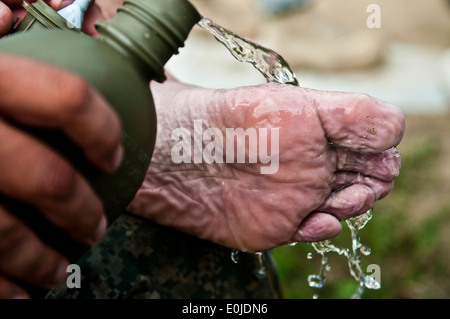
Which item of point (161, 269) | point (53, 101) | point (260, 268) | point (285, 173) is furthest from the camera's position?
point (260, 268)

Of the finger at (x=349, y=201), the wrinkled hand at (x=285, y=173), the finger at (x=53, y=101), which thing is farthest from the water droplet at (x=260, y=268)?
the finger at (x=53, y=101)

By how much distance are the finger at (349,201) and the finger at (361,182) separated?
10 mm

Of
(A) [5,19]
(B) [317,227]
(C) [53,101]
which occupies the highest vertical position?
(A) [5,19]

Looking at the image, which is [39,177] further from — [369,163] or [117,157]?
[369,163]

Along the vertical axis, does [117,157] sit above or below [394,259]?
above

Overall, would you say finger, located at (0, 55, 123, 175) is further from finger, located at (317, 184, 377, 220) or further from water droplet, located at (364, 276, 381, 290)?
water droplet, located at (364, 276, 381, 290)

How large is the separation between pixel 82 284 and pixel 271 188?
1.26 ft

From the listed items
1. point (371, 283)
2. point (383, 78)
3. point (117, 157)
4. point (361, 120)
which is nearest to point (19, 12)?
point (117, 157)

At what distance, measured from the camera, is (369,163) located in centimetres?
104

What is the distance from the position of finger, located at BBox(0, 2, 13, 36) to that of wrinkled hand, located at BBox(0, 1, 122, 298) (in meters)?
0.29

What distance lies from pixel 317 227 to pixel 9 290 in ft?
1.76

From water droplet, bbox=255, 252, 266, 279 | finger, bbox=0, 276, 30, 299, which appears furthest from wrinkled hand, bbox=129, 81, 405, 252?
finger, bbox=0, 276, 30, 299

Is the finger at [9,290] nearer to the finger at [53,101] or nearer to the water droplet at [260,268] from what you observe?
the finger at [53,101]

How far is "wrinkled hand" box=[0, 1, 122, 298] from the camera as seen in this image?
2.00 feet
